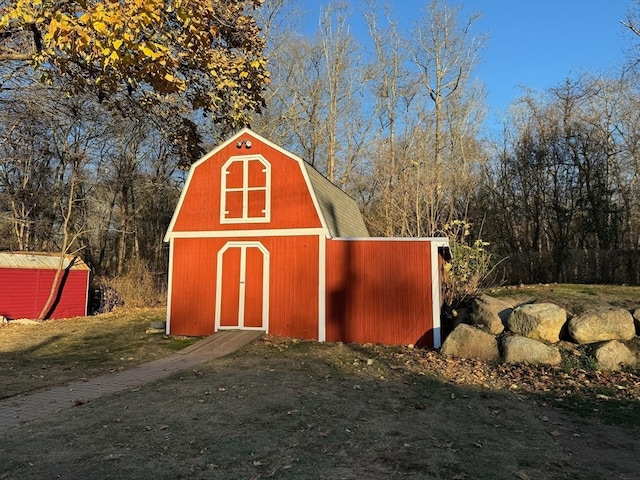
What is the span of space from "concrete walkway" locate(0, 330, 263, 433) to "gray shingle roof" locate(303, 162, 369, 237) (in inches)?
149

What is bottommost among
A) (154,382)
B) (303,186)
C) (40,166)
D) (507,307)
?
(154,382)

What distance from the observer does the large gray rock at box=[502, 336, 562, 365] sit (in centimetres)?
811

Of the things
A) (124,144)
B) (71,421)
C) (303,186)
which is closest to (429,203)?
(303,186)

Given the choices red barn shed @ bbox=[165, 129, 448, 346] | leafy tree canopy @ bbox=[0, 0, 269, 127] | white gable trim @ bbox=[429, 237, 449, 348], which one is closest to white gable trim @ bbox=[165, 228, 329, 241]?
red barn shed @ bbox=[165, 129, 448, 346]

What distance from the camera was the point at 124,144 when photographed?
26.5 metres

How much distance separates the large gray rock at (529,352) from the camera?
8109mm

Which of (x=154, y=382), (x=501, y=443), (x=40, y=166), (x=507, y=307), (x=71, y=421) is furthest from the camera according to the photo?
(x=40, y=166)

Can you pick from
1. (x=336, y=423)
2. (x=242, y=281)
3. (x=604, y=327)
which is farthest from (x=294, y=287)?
(x=604, y=327)

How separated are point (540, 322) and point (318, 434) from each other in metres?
6.06

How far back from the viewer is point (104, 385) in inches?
266

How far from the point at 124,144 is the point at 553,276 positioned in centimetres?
2400

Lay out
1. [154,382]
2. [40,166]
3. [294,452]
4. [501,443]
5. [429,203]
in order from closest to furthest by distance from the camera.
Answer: [294,452] → [501,443] → [154,382] → [429,203] → [40,166]

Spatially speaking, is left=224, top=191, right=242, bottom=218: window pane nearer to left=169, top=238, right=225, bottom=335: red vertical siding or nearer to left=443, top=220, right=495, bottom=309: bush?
left=169, top=238, right=225, bottom=335: red vertical siding

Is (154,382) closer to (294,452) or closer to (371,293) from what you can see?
(294,452)
